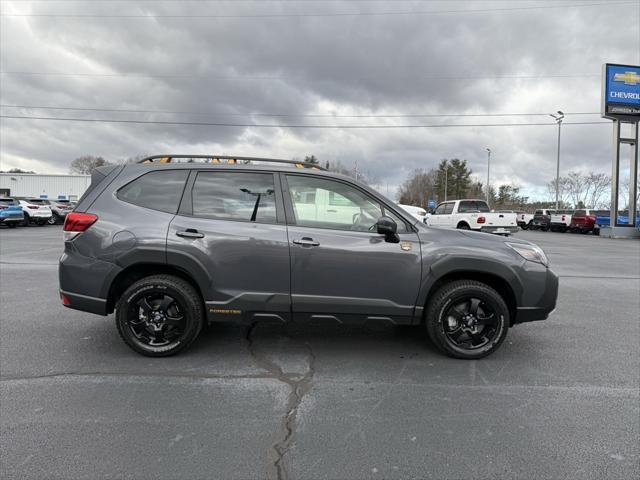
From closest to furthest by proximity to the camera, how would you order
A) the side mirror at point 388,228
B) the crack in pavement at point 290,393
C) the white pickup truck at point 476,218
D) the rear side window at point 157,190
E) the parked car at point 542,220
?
the crack in pavement at point 290,393 < the side mirror at point 388,228 < the rear side window at point 157,190 < the white pickup truck at point 476,218 < the parked car at point 542,220

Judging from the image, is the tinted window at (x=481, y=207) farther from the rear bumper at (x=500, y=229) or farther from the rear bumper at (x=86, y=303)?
the rear bumper at (x=86, y=303)

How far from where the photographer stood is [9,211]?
24.5m

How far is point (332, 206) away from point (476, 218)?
15613mm

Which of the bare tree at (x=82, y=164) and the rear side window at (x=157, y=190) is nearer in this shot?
the rear side window at (x=157, y=190)

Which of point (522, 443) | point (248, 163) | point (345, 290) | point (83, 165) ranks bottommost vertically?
point (522, 443)

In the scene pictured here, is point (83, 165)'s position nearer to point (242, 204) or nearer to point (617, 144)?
point (617, 144)

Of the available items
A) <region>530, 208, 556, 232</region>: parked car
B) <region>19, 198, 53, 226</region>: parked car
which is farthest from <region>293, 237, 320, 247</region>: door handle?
<region>530, 208, 556, 232</region>: parked car

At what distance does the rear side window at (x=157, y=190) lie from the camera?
13.1 feet

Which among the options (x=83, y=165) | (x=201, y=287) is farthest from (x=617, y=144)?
(x=83, y=165)

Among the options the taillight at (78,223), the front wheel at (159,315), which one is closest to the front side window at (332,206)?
the front wheel at (159,315)

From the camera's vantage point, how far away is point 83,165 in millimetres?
88125

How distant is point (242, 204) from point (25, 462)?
97.6 inches

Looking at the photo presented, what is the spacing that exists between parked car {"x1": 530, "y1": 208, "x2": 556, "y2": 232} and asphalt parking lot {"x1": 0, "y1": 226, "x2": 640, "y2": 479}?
116ft

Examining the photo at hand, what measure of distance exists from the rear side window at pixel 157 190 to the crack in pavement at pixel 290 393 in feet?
5.48
